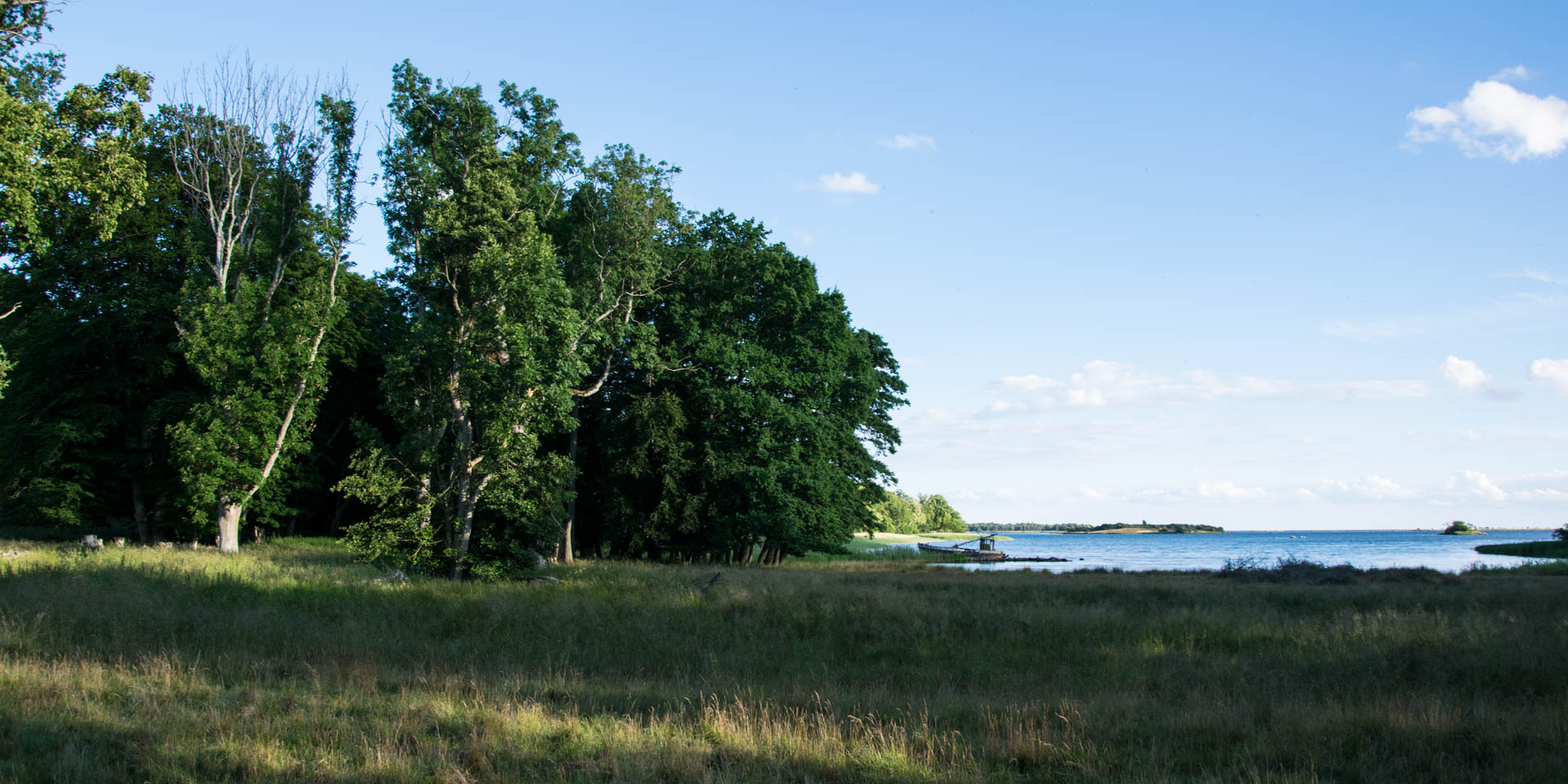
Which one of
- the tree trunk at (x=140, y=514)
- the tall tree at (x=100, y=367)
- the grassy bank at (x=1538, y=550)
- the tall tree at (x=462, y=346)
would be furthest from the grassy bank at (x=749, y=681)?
the grassy bank at (x=1538, y=550)

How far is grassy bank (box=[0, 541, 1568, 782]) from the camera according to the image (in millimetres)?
6957

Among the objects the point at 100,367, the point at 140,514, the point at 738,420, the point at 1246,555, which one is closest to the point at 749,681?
the point at 738,420

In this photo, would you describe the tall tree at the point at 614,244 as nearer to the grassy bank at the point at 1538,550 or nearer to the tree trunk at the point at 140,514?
the tree trunk at the point at 140,514

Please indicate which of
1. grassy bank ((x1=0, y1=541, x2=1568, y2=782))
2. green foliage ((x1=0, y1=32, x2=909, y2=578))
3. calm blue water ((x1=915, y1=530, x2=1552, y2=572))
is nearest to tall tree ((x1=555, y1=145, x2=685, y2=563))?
green foliage ((x1=0, y1=32, x2=909, y2=578))

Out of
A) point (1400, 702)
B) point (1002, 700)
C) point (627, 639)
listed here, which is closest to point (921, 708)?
point (1002, 700)

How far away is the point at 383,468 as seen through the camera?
76.2 feet

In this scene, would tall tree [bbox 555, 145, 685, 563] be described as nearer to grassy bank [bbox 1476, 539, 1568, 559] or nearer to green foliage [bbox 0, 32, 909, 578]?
green foliage [bbox 0, 32, 909, 578]

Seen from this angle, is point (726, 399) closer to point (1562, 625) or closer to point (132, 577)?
point (132, 577)

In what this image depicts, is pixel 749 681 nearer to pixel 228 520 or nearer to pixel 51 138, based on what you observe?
pixel 51 138

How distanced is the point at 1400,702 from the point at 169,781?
39.1 feet

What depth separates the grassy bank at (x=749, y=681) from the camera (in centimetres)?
696

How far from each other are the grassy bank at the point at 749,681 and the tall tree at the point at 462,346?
279cm

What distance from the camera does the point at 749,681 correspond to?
1166cm

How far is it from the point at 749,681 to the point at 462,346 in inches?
598
